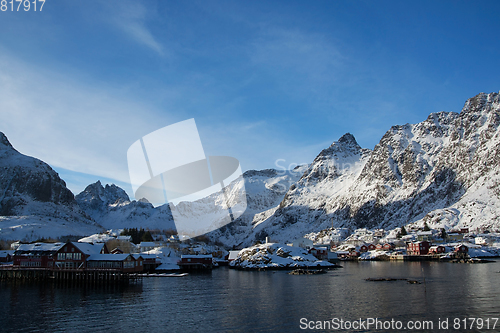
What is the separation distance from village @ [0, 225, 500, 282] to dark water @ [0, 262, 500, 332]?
62.8 ft

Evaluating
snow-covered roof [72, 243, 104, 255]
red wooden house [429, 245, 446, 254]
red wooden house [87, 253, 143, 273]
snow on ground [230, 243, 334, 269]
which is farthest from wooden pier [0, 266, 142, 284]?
red wooden house [429, 245, 446, 254]

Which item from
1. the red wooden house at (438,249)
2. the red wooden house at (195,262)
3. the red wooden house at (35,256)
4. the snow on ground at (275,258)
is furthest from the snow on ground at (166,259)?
the red wooden house at (438,249)

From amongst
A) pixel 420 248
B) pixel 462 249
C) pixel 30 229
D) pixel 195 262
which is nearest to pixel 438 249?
pixel 420 248

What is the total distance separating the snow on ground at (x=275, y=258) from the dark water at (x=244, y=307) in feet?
169

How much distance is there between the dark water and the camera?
33906 mm

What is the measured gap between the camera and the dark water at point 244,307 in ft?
111

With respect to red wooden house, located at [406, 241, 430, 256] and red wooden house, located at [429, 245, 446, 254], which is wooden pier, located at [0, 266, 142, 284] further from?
red wooden house, located at [429, 245, 446, 254]

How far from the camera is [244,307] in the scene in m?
42.7

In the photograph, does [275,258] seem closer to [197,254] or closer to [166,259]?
[166,259]

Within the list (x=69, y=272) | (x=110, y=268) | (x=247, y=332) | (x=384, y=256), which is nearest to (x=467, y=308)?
(x=247, y=332)

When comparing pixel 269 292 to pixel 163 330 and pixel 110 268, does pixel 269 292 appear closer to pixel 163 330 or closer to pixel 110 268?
pixel 163 330

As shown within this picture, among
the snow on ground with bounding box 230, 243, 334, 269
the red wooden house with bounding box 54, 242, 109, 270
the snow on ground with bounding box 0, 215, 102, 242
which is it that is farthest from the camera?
the snow on ground with bounding box 0, 215, 102, 242

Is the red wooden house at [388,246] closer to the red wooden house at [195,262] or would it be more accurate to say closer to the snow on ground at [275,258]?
the snow on ground at [275,258]

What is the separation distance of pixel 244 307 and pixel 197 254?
3940 inches
